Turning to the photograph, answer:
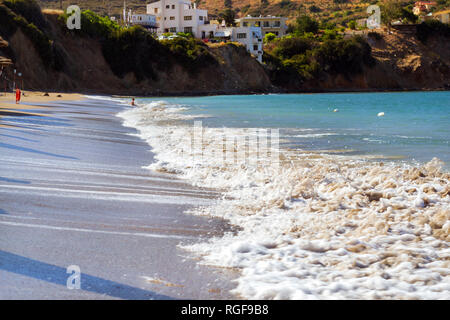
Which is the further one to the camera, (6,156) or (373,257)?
(6,156)

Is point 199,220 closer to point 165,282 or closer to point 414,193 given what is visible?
point 165,282

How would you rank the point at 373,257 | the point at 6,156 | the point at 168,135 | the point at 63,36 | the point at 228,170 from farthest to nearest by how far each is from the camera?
the point at 63,36 → the point at 168,135 → the point at 228,170 → the point at 6,156 → the point at 373,257

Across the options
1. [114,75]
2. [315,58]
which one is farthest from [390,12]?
[114,75]

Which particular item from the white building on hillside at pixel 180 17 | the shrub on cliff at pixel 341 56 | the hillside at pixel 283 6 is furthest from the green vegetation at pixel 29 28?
the hillside at pixel 283 6

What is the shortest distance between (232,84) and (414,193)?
7457cm

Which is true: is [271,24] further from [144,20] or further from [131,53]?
[131,53]

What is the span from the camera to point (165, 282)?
12.9ft

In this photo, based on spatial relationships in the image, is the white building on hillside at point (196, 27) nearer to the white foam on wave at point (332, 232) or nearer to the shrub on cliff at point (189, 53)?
the shrub on cliff at point (189, 53)

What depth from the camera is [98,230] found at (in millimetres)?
5203

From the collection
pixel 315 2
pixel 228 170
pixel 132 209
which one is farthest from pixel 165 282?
pixel 315 2

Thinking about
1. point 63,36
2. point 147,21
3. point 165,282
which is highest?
point 147,21

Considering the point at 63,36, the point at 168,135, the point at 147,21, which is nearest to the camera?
the point at 168,135

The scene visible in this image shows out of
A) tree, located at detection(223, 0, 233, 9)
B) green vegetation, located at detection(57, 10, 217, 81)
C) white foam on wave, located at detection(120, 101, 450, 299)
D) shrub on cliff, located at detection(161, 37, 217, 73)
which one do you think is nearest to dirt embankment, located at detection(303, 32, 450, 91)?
shrub on cliff, located at detection(161, 37, 217, 73)

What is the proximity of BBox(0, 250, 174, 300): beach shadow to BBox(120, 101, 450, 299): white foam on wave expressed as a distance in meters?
0.73
